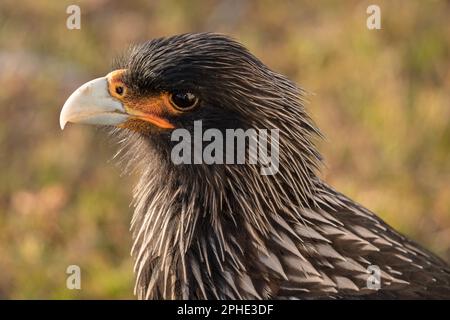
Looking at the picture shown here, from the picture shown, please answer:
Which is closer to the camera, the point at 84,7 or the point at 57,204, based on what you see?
the point at 57,204

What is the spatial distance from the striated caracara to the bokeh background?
189 cm

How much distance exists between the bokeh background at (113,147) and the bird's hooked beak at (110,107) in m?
2.02

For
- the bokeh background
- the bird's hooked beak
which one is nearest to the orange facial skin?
the bird's hooked beak

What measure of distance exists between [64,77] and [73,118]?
3584 mm

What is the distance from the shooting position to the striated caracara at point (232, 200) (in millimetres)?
4156

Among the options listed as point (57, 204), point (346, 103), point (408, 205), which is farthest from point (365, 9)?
point (57, 204)

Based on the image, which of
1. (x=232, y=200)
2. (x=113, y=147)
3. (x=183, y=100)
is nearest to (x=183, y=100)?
(x=183, y=100)

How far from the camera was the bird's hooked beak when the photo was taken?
4237mm

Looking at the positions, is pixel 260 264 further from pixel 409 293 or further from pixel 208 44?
pixel 208 44

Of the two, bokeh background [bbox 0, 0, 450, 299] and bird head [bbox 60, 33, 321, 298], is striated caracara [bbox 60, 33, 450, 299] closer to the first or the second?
bird head [bbox 60, 33, 321, 298]

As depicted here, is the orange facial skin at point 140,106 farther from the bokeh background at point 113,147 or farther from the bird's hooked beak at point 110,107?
the bokeh background at point 113,147

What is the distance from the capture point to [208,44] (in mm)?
4270

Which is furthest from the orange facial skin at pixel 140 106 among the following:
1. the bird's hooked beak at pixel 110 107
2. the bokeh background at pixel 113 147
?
the bokeh background at pixel 113 147

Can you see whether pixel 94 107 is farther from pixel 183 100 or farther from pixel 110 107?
pixel 183 100
